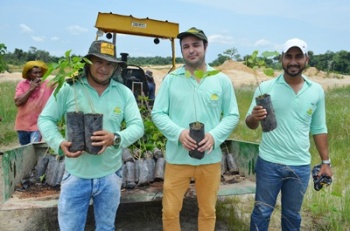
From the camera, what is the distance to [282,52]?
2.79m

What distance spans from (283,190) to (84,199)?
61.3 inches

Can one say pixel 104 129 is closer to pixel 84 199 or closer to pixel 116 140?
pixel 116 140

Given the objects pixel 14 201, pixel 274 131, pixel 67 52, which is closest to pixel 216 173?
pixel 274 131

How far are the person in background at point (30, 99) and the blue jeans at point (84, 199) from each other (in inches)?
91.9

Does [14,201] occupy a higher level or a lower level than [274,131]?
lower

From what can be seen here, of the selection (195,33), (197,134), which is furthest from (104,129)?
(195,33)

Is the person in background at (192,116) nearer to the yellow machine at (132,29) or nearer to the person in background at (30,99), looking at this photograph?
the person in background at (30,99)

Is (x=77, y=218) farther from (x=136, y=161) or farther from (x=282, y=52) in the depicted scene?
(x=282, y=52)

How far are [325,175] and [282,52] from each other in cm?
105

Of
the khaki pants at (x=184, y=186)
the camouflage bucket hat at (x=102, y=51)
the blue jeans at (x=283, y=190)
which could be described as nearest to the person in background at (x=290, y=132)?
the blue jeans at (x=283, y=190)

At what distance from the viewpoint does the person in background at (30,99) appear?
4.44m

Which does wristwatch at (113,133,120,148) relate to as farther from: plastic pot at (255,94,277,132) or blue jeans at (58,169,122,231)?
plastic pot at (255,94,277,132)

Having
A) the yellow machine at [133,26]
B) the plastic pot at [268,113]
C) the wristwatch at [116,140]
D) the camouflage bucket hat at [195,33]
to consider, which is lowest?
the wristwatch at [116,140]

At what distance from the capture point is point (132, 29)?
5.95 meters
